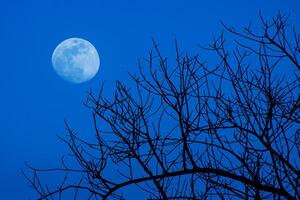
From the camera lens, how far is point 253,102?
168 inches

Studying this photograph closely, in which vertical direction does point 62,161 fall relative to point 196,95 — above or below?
below

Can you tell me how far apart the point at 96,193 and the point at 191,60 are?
6.43 feet

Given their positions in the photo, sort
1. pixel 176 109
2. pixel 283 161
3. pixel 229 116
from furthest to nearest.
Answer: pixel 229 116 < pixel 176 109 < pixel 283 161

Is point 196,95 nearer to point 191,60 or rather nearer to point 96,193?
point 191,60

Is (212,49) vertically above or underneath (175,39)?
above

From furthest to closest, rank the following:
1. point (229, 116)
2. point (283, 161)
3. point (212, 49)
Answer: point (212, 49)
point (229, 116)
point (283, 161)

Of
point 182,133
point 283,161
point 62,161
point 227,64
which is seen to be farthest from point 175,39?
point 62,161

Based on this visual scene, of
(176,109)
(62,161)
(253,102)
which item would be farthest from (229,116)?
(62,161)

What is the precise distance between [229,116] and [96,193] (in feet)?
5.40

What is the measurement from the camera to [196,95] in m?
4.05

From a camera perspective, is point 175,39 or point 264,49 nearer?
point 175,39

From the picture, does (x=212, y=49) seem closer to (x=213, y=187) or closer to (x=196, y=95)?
(x=196, y=95)

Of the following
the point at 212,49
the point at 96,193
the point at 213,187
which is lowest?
the point at 96,193

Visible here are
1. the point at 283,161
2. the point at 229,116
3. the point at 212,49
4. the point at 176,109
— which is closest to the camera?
the point at 283,161
